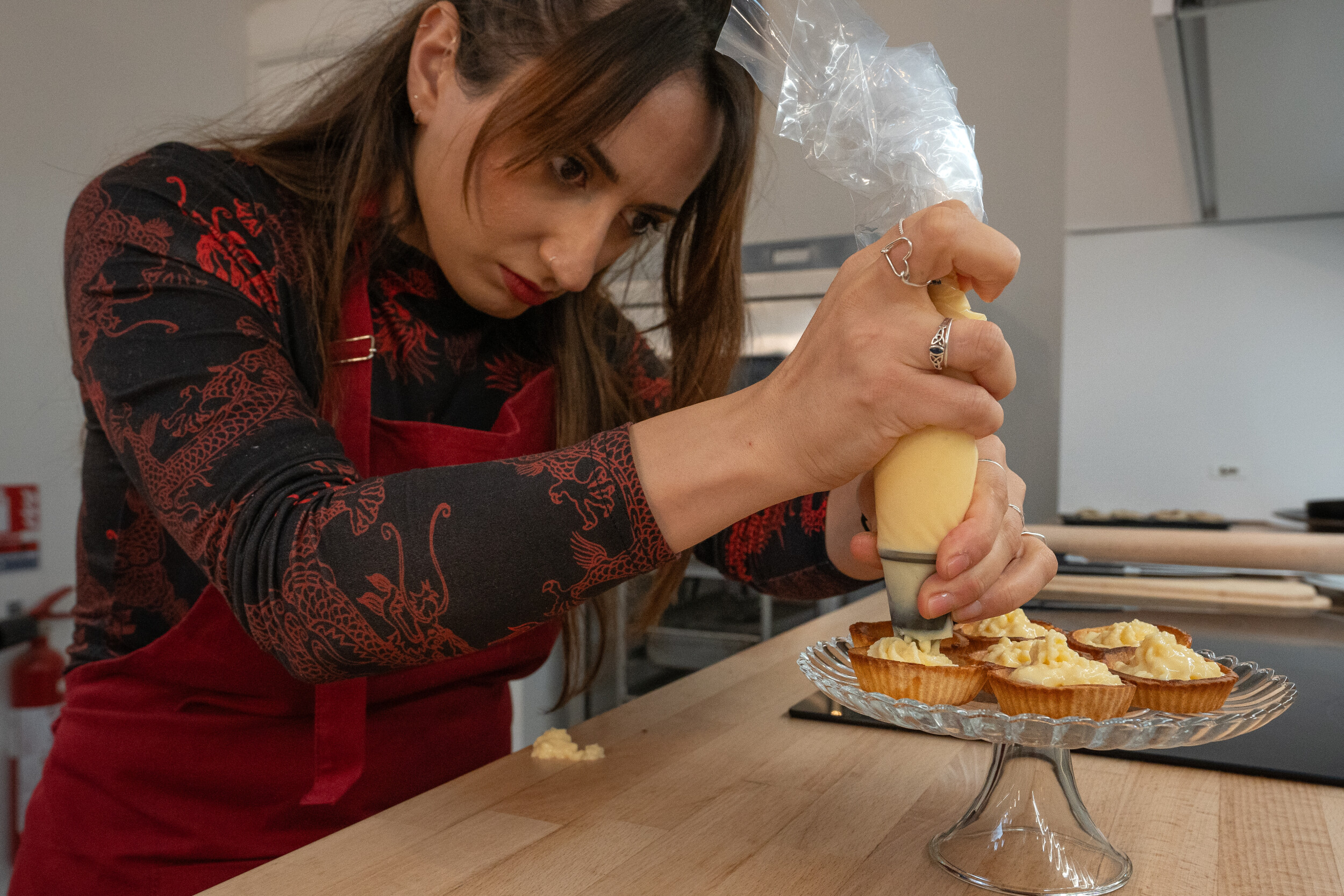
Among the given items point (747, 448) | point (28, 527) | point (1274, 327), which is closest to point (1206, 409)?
point (1274, 327)

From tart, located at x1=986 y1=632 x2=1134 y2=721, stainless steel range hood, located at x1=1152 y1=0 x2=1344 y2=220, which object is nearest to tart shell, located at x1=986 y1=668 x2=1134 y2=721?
tart, located at x1=986 y1=632 x2=1134 y2=721

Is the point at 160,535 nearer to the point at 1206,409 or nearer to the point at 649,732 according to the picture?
the point at 649,732

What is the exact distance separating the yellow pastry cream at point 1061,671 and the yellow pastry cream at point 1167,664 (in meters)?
0.03

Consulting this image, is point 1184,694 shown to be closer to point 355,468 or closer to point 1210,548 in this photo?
point 355,468

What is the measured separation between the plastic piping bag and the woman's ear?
36 centimetres

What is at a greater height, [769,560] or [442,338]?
[442,338]

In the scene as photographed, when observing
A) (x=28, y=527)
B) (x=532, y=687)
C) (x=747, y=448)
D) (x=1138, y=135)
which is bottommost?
(x=532, y=687)

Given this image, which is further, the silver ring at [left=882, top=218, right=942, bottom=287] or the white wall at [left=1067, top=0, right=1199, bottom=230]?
the white wall at [left=1067, top=0, right=1199, bottom=230]

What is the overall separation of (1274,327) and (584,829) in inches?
87.1

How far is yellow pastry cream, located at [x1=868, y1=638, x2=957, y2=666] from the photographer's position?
1.84ft

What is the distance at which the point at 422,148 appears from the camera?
96cm

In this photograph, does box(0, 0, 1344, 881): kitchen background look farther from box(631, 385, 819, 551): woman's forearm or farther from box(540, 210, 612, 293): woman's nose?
box(631, 385, 819, 551): woman's forearm

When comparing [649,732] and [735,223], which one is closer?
[649,732]

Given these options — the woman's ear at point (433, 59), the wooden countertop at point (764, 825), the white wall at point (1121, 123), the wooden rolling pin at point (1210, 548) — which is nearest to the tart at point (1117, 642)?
the wooden countertop at point (764, 825)
